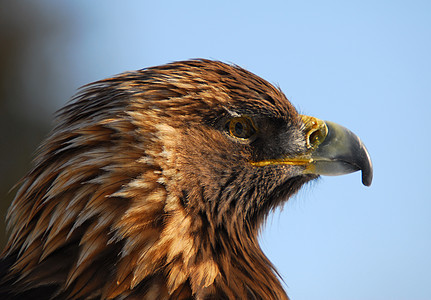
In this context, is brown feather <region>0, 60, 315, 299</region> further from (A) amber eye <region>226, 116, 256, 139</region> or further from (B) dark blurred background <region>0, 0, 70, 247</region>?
(B) dark blurred background <region>0, 0, 70, 247</region>

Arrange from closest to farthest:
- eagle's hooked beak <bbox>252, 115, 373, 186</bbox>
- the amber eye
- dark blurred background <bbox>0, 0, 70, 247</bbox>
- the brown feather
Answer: the brown feather
the amber eye
eagle's hooked beak <bbox>252, 115, 373, 186</bbox>
dark blurred background <bbox>0, 0, 70, 247</bbox>

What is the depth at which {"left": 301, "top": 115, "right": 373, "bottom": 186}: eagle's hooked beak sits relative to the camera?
3.34m

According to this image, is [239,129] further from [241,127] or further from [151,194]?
[151,194]

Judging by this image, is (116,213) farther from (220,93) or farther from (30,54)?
(30,54)

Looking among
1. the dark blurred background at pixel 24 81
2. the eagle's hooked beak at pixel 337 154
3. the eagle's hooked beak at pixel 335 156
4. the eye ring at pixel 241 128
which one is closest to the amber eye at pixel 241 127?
the eye ring at pixel 241 128

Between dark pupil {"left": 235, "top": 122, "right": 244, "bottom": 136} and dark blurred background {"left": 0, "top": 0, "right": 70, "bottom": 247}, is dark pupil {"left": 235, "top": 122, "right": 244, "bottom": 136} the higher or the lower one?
the higher one

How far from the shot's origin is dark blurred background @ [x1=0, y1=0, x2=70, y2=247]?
9211 millimetres

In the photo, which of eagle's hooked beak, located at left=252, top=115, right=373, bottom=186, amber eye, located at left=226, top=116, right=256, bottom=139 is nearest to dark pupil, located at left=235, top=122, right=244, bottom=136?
amber eye, located at left=226, top=116, right=256, bottom=139

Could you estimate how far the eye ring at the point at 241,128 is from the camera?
10.5ft

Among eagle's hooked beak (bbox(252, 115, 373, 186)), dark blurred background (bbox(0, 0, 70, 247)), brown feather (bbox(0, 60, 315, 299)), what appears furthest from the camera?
dark blurred background (bbox(0, 0, 70, 247))

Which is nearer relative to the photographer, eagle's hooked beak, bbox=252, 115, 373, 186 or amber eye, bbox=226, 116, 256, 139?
amber eye, bbox=226, 116, 256, 139

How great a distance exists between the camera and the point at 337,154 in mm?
3354

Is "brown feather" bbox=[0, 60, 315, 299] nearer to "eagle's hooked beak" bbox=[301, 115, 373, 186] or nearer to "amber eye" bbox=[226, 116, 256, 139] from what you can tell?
"amber eye" bbox=[226, 116, 256, 139]

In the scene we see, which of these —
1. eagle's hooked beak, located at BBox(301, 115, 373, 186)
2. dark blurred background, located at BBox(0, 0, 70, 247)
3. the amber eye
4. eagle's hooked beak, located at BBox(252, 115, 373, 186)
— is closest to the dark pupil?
the amber eye
